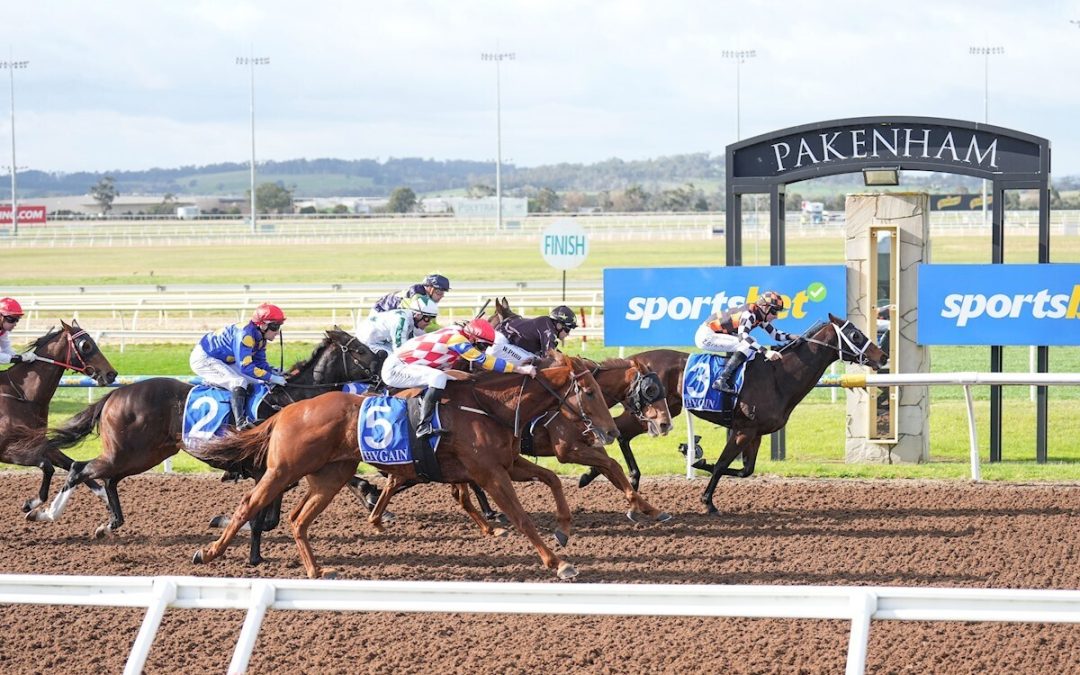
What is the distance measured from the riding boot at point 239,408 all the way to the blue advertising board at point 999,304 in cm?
554

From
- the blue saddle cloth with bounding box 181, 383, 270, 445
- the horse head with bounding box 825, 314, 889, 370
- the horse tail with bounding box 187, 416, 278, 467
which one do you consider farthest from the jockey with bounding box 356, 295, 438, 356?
the horse head with bounding box 825, 314, 889, 370

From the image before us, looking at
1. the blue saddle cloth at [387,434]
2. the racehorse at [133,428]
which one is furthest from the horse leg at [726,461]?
the racehorse at [133,428]

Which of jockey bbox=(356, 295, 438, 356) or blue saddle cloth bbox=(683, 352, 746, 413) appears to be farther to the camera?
blue saddle cloth bbox=(683, 352, 746, 413)

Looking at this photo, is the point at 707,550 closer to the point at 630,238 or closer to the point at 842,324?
the point at 842,324

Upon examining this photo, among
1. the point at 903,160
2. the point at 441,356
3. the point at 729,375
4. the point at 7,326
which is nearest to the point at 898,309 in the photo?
the point at 903,160

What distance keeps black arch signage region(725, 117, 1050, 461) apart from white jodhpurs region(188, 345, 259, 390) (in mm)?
4490

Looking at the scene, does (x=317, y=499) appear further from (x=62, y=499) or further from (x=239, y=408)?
(x=62, y=499)

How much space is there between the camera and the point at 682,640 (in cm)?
555

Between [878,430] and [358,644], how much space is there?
20.7ft

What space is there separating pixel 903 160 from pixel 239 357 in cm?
564

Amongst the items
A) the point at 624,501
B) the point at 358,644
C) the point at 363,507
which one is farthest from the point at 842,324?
the point at 358,644

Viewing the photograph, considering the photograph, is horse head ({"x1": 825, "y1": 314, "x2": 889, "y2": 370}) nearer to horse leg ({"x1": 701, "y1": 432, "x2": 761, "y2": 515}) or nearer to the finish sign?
horse leg ({"x1": 701, "y1": 432, "x2": 761, "y2": 515})

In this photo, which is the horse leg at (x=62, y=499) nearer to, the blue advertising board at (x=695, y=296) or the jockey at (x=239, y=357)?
the jockey at (x=239, y=357)

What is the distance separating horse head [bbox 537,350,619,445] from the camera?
7188 millimetres
